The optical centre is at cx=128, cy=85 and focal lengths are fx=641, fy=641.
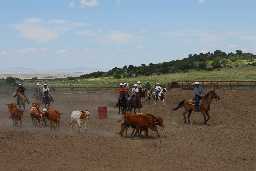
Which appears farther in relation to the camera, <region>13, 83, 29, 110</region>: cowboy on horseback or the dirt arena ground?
<region>13, 83, 29, 110</region>: cowboy on horseback

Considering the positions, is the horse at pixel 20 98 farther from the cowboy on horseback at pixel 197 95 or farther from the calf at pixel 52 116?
the cowboy on horseback at pixel 197 95

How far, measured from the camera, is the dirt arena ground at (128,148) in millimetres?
15305

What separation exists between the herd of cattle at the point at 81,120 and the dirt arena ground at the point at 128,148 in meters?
0.39

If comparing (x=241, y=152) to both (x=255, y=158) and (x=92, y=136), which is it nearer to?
(x=255, y=158)

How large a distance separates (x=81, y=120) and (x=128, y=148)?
443 cm

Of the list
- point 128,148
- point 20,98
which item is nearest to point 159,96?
point 20,98

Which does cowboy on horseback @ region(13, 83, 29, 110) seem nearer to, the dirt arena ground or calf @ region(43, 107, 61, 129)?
the dirt arena ground

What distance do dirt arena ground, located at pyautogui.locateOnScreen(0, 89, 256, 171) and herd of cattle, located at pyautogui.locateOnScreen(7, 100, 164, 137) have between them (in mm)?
389

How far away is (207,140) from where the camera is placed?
20172 millimetres

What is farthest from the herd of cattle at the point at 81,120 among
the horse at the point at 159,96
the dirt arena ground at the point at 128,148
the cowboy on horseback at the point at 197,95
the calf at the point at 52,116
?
the horse at the point at 159,96

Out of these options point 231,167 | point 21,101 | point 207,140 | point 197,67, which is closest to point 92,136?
point 207,140

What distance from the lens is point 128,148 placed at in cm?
1823

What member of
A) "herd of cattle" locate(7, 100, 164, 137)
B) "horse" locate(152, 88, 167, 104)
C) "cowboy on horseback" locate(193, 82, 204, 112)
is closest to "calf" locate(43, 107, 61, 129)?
"herd of cattle" locate(7, 100, 164, 137)

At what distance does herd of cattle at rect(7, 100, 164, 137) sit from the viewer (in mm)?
20531
